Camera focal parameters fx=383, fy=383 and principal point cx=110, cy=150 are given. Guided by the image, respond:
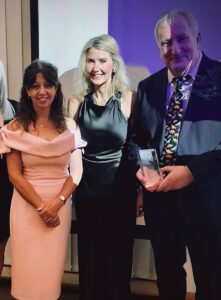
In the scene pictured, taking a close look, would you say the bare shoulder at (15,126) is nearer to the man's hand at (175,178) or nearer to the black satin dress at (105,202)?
the black satin dress at (105,202)

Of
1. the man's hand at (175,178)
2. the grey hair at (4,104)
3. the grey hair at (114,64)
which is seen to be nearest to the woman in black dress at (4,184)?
the grey hair at (4,104)

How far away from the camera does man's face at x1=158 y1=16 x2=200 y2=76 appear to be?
6.20ft

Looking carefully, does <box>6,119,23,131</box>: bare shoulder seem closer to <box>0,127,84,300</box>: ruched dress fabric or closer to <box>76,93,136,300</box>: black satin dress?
<box>0,127,84,300</box>: ruched dress fabric

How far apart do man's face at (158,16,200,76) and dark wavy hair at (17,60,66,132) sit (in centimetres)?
58

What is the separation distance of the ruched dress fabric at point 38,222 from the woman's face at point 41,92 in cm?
17

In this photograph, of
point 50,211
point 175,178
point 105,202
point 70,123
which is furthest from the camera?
point 105,202

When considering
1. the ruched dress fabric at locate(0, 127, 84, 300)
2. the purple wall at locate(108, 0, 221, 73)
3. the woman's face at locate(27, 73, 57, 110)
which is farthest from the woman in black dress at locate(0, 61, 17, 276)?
the purple wall at locate(108, 0, 221, 73)

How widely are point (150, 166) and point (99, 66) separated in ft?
2.05

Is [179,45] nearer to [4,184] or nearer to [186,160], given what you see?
[186,160]

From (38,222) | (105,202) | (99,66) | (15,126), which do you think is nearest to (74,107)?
(99,66)

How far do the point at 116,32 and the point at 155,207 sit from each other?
3.50ft

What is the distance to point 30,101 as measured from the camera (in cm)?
197

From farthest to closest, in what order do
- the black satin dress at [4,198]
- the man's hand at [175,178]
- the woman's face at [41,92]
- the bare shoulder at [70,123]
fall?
the black satin dress at [4,198], the bare shoulder at [70,123], the woman's face at [41,92], the man's hand at [175,178]

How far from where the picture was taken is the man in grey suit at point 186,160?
5.94ft
